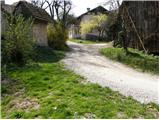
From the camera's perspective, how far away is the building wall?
3093 centimetres

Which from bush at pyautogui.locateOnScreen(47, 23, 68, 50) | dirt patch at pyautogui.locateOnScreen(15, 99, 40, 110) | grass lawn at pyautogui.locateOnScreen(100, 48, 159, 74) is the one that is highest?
bush at pyautogui.locateOnScreen(47, 23, 68, 50)

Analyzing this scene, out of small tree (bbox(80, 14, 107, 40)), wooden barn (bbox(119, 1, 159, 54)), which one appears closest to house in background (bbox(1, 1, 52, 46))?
wooden barn (bbox(119, 1, 159, 54))

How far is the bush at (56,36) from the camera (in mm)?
33969

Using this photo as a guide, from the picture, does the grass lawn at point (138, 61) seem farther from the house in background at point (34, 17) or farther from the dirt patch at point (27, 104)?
the dirt patch at point (27, 104)

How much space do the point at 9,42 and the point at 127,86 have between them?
7.31 meters

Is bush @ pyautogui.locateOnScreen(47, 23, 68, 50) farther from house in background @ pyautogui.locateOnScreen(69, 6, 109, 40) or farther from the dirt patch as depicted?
house in background @ pyautogui.locateOnScreen(69, 6, 109, 40)

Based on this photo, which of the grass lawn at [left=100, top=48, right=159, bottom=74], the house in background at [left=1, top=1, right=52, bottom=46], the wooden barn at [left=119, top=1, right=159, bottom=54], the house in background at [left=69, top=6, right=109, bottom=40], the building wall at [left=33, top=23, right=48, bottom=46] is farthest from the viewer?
the house in background at [left=69, top=6, right=109, bottom=40]

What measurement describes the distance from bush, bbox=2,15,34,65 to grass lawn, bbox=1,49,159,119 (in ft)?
10.3

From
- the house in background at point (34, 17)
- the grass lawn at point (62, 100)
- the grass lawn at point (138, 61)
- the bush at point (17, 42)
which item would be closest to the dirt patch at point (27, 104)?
the grass lawn at point (62, 100)

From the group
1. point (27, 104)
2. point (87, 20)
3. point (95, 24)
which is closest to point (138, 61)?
point (27, 104)

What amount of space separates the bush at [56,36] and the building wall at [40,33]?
86 centimetres

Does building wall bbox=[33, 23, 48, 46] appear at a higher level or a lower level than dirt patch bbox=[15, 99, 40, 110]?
higher

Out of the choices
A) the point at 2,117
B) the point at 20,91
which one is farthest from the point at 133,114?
the point at 20,91

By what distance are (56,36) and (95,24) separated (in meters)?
26.9
